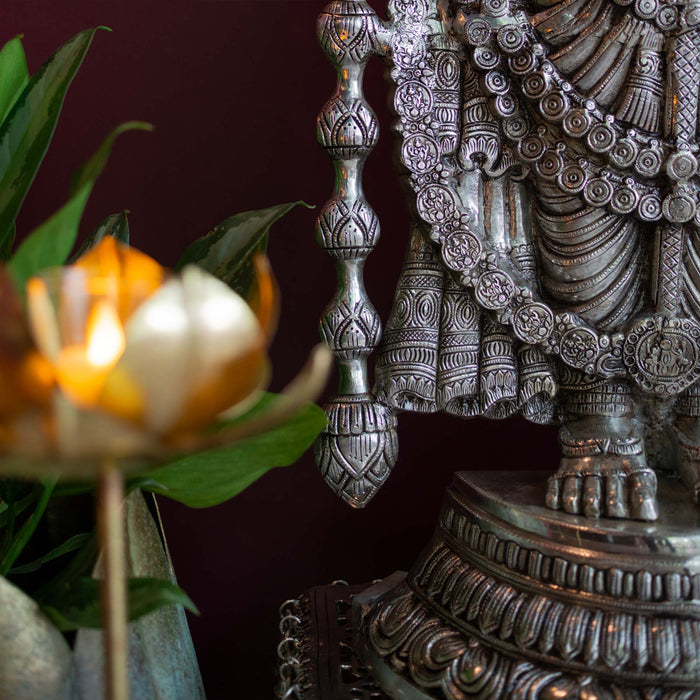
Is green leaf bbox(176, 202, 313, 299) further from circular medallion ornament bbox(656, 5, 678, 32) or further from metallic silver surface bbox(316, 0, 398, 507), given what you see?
circular medallion ornament bbox(656, 5, 678, 32)

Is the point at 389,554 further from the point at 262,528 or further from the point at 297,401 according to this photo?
the point at 297,401

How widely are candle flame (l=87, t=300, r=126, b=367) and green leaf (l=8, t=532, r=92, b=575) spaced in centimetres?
38

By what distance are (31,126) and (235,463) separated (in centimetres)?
30

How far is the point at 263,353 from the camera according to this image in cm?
46

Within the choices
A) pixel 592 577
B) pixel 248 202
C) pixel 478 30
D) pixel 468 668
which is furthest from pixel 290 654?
pixel 478 30

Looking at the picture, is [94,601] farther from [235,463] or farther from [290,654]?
→ [290,654]

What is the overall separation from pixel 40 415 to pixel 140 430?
5 cm

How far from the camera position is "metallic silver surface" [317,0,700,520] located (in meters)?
0.83

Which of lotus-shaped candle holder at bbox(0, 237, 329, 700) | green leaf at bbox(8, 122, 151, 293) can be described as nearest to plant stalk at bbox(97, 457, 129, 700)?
lotus-shaped candle holder at bbox(0, 237, 329, 700)

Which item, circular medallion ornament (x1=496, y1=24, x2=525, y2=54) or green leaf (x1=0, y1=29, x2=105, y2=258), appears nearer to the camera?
green leaf (x1=0, y1=29, x2=105, y2=258)

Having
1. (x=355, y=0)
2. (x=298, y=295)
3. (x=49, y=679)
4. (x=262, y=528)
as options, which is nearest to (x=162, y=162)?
(x=298, y=295)

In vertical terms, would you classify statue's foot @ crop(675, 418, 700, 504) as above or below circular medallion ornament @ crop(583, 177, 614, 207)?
below

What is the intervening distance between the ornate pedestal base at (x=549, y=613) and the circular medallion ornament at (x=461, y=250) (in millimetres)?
216

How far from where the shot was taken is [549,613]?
0.77 metres
